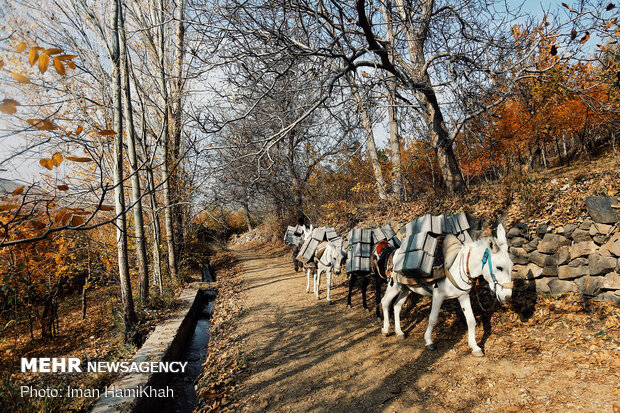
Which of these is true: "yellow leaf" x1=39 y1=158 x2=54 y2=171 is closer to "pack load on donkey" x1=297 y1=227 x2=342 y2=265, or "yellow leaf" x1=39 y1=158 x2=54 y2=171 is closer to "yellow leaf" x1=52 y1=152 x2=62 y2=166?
"yellow leaf" x1=52 y1=152 x2=62 y2=166

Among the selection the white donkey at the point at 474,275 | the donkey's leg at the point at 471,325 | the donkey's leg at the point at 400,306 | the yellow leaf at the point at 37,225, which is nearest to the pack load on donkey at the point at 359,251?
the donkey's leg at the point at 400,306

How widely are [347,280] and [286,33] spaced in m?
7.20

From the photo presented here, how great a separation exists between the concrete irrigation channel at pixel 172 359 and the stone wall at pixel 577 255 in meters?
6.07

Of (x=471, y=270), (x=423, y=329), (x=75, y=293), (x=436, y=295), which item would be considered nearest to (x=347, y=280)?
(x=423, y=329)

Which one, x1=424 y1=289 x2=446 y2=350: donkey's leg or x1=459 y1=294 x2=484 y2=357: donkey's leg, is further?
x1=424 y1=289 x2=446 y2=350: donkey's leg

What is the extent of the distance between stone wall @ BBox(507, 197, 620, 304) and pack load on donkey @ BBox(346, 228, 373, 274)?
8.77 feet

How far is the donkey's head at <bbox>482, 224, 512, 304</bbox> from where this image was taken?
364 centimetres

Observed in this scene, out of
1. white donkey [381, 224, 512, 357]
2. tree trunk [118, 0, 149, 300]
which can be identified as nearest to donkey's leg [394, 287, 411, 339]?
white donkey [381, 224, 512, 357]

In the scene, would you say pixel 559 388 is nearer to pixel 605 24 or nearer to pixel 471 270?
pixel 471 270

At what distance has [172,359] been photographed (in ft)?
18.3

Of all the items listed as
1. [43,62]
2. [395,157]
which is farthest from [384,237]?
[43,62]

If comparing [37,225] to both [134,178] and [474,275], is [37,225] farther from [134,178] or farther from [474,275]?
[134,178]

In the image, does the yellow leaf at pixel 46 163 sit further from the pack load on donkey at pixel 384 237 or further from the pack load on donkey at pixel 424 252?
the pack load on donkey at pixel 384 237

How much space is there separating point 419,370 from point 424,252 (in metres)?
1.66
